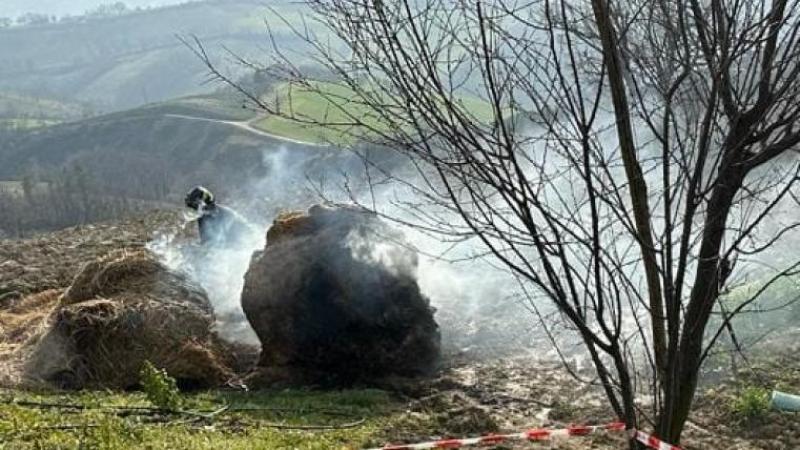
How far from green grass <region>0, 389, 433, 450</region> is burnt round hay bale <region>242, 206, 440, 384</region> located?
82cm

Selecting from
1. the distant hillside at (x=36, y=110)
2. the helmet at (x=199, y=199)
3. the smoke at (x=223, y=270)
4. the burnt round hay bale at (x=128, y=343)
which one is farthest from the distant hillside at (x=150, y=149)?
the burnt round hay bale at (x=128, y=343)

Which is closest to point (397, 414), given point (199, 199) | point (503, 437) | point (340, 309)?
point (503, 437)

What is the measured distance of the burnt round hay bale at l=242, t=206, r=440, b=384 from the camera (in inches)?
377

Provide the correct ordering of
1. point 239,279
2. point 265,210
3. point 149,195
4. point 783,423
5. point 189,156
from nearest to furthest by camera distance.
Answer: point 783,423
point 239,279
point 265,210
point 149,195
point 189,156

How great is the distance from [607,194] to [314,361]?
271 inches

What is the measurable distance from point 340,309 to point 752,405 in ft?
14.4

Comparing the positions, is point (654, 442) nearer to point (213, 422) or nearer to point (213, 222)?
point (213, 422)

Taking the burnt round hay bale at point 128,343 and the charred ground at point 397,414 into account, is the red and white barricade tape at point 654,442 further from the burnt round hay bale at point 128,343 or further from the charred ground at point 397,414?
the burnt round hay bale at point 128,343

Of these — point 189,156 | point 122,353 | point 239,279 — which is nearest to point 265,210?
point 239,279

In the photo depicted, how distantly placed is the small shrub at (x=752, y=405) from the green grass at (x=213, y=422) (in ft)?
9.33

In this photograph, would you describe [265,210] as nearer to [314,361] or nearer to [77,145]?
[314,361]

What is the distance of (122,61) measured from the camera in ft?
548

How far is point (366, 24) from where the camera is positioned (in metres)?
3.19

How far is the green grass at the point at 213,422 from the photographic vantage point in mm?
5457
